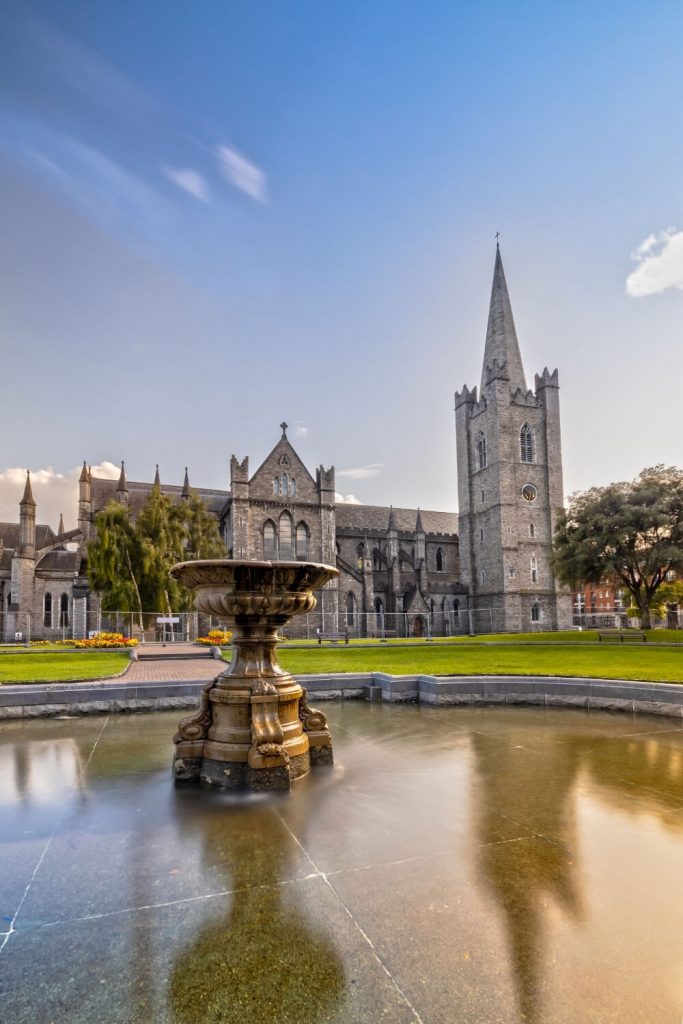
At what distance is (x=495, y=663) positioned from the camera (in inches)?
648

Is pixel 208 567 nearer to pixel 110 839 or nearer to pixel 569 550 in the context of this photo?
pixel 110 839

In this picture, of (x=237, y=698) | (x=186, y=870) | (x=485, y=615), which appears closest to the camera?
(x=186, y=870)

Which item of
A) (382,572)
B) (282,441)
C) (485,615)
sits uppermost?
(282,441)

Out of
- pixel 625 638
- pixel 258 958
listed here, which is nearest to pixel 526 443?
pixel 625 638

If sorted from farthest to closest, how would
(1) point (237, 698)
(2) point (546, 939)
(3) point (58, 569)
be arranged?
1. (3) point (58, 569)
2. (1) point (237, 698)
3. (2) point (546, 939)

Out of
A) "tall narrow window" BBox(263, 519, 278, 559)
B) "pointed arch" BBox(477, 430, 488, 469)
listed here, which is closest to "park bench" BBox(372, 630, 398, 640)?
"tall narrow window" BBox(263, 519, 278, 559)

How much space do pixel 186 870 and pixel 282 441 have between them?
143 feet

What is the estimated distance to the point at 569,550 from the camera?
35.8m

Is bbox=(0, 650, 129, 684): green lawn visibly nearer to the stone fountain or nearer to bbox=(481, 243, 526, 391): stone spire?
the stone fountain

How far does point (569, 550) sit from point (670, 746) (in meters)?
30.5

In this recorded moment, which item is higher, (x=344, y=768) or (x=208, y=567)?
(x=208, y=567)

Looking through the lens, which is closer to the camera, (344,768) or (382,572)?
(344,768)

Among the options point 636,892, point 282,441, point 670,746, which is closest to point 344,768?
point 636,892

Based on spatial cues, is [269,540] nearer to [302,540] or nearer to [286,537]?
[286,537]
